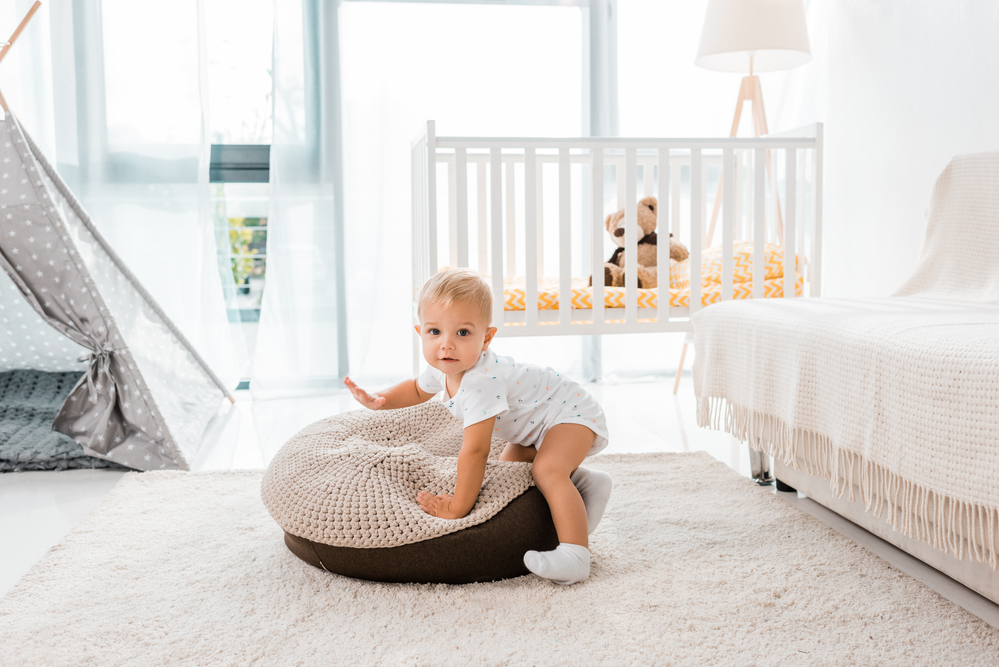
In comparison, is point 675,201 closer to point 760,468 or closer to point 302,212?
point 760,468

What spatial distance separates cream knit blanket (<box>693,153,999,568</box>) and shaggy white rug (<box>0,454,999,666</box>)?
13 cm

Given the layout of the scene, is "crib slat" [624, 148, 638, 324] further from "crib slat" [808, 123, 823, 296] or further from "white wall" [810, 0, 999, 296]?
"white wall" [810, 0, 999, 296]

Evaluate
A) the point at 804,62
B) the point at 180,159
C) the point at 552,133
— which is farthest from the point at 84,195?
the point at 804,62

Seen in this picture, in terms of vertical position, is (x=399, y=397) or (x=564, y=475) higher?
(x=399, y=397)

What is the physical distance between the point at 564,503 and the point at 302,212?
2074 millimetres

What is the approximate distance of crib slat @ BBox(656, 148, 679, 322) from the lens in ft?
6.84

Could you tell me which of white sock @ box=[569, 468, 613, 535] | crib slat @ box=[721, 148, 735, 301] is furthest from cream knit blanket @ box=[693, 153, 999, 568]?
crib slat @ box=[721, 148, 735, 301]

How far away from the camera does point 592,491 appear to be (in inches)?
50.8

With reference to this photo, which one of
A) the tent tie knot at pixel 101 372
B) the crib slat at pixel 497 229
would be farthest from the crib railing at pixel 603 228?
the tent tie knot at pixel 101 372

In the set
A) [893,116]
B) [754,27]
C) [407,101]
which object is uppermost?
[754,27]

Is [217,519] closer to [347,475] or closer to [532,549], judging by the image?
[347,475]

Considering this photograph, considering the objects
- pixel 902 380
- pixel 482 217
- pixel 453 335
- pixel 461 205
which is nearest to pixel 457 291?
pixel 453 335

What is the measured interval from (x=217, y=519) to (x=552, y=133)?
83.3 inches

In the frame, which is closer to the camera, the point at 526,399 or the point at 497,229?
the point at 526,399
